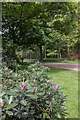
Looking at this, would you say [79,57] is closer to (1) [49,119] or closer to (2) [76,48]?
(2) [76,48]

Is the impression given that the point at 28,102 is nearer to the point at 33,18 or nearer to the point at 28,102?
the point at 28,102

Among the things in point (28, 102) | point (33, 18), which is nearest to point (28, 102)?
point (28, 102)

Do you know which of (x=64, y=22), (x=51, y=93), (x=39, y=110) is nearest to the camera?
(x=39, y=110)

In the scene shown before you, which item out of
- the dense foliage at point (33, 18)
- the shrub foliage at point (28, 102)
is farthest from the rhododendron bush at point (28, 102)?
the dense foliage at point (33, 18)

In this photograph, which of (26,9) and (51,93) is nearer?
(51,93)

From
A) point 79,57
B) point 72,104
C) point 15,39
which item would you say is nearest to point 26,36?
point 15,39

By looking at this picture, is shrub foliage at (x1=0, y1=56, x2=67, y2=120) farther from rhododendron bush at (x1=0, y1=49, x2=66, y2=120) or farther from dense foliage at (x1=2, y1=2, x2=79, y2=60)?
dense foliage at (x1=2, y1=2, x2=79, y2=60)

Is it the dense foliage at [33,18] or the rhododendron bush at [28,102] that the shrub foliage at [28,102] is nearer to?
the rhododendron bush at [28,102]

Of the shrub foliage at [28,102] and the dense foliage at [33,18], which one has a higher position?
the dense foliage at [33,18]

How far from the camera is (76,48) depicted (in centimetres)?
1631

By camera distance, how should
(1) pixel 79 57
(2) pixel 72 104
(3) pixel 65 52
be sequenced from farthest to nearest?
(3) pixel 65 52, (1) pixel 79 57, (2) pixel 72 104

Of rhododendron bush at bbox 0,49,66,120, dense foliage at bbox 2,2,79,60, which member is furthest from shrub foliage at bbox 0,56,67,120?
dense foliage at bbox 2,2,79,60

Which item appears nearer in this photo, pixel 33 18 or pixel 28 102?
pixel 28 102

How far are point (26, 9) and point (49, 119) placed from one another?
3673mm
